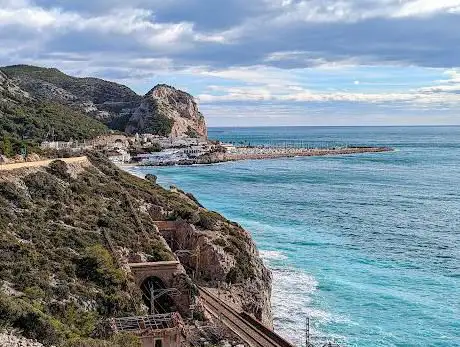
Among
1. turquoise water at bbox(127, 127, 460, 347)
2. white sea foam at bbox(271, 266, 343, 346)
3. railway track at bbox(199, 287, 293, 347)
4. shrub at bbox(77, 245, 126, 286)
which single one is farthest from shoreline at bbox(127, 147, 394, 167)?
shrub at bbox(77, 245, 126, 286)

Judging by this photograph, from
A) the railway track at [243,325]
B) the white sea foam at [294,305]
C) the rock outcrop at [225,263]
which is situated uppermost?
the rock outcrop at [225,263]

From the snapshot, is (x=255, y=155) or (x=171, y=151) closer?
(x=171, y=151)

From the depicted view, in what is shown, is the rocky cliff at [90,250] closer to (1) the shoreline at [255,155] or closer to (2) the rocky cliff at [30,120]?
(2) the rocky cliff at [30,120]

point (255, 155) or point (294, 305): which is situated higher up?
point (255, 155)

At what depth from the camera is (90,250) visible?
82.2ft

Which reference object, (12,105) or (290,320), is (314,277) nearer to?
(290,320)

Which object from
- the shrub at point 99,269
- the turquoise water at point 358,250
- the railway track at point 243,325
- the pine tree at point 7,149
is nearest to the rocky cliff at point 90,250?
the shrub at point 99,269

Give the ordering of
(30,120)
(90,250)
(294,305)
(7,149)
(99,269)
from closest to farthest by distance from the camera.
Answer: (99,269)
(90,250)
(294,305)
(7,149)
(30,120)

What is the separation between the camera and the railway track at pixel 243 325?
24812 millimetres

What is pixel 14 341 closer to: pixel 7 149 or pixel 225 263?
pixel 225 263

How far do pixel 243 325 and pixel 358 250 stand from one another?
71.9ft

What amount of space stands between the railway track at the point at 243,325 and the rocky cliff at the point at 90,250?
1.66 meters

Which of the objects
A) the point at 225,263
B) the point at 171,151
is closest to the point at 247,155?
the point at 171,151

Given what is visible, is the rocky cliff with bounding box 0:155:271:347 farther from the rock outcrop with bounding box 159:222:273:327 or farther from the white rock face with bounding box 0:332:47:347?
the white rock face with bounding box 0:332:47:347
